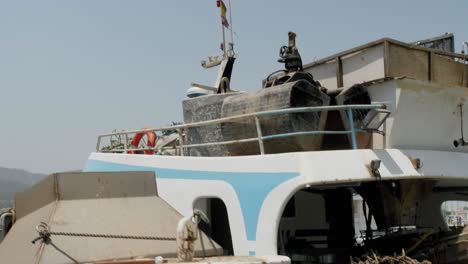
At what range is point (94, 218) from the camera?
5.61 m

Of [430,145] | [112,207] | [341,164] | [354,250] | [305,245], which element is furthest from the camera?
[305,245]

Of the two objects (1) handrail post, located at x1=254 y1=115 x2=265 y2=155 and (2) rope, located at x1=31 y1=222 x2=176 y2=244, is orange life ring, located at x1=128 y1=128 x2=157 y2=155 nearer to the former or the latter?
(1) handrail post, located at x1=254 y1=115 x2=265 y2=155

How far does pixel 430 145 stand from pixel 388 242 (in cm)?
145

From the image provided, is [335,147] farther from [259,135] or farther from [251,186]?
[251,186]

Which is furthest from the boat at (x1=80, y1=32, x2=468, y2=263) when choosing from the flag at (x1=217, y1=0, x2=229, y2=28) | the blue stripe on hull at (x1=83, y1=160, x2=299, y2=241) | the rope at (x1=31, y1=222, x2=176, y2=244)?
the flag at (x1=217, y1=0, x2=229, y2=28)

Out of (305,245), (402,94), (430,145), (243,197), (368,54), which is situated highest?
(368,54)

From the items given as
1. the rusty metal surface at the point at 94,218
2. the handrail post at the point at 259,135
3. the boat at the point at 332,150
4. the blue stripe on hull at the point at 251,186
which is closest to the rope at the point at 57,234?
the rusty metal surface at the point at 94,218

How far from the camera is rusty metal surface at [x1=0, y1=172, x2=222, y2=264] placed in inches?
207

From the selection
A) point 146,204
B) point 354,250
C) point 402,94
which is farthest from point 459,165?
point 146,204

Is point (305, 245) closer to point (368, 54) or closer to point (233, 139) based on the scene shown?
point (233, 139)

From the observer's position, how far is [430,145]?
7.38m

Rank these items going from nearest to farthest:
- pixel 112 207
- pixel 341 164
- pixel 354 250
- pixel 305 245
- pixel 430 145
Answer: pixel 112 207 → pixel 341 164 → pixel 430 145 → pixel 354 250 → pixel 305 245

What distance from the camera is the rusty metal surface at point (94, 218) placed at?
525cm

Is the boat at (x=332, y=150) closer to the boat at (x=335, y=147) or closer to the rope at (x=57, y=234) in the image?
the boat at (x=335, y=147)
